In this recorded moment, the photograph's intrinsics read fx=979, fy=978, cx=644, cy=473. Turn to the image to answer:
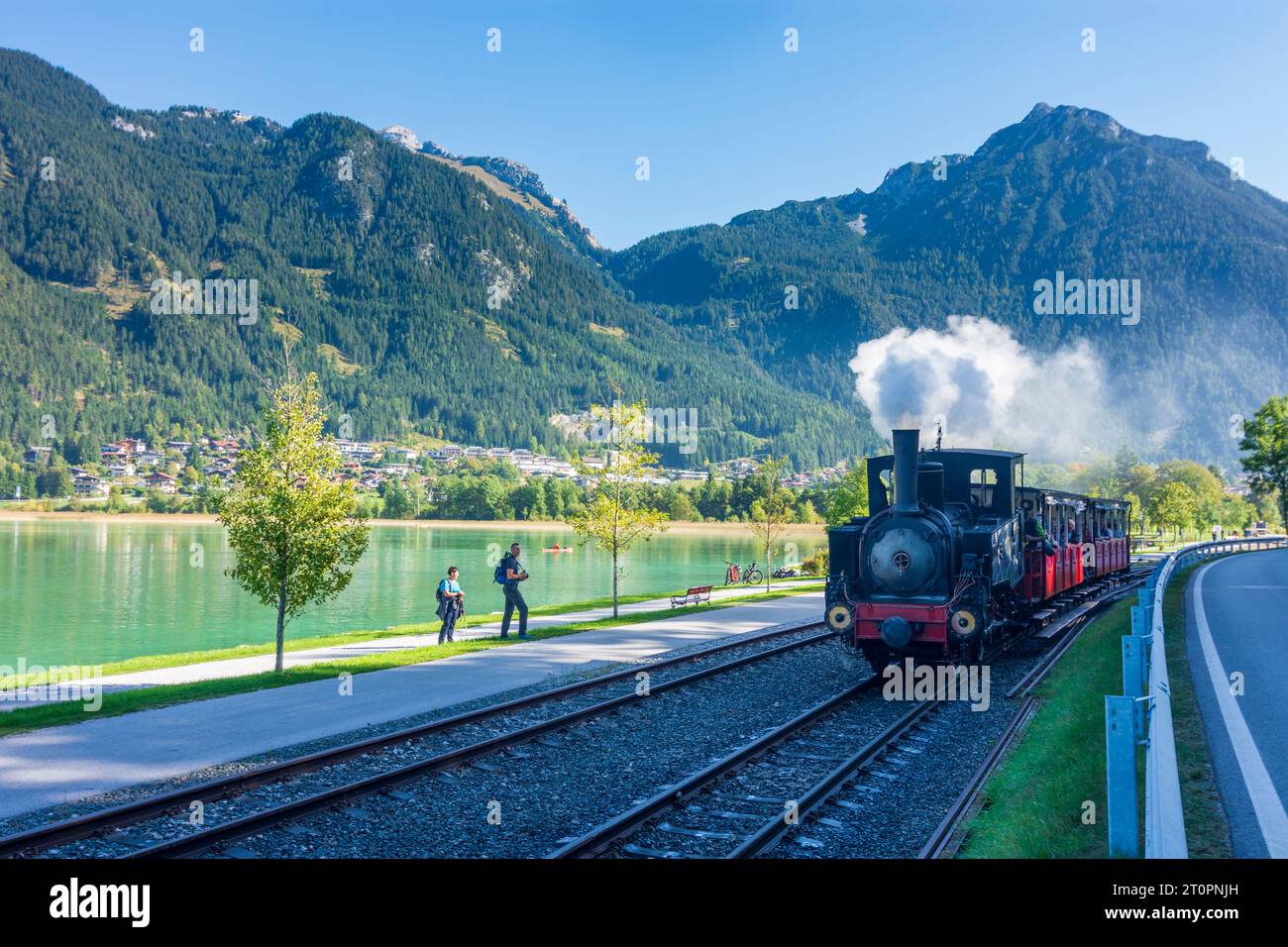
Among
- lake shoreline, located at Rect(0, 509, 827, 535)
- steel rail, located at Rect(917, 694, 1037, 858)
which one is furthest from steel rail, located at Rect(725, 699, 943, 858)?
lake shoreline, located at Rect(0, 509, 827, 535)

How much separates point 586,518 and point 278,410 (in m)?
12.2

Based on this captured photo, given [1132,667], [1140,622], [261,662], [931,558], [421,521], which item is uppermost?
[931,558]

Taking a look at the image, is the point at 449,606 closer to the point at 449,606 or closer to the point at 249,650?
the point at 449,606

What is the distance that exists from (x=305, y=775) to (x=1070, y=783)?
25.2ft

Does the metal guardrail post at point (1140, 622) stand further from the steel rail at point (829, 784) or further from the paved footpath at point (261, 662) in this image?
the paved footpath at point (261, 662)

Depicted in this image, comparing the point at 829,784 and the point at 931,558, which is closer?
the point at 829,784

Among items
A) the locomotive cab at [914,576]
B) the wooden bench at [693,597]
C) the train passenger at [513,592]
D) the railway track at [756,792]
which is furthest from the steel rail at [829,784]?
the wooden bench at [693,597]

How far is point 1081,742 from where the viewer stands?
11.0 m

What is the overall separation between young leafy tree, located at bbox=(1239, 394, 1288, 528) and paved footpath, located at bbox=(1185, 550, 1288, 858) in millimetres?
39463

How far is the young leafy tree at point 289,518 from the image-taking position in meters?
18.1

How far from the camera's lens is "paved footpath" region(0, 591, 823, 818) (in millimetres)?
10156

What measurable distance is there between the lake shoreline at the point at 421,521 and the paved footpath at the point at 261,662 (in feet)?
393

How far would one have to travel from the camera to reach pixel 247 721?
42.8ft

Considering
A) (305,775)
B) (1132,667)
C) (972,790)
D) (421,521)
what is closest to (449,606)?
(305,775)
